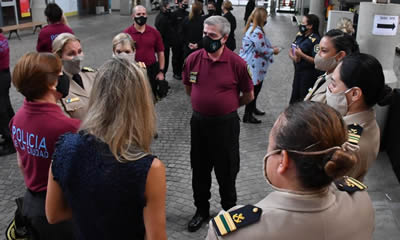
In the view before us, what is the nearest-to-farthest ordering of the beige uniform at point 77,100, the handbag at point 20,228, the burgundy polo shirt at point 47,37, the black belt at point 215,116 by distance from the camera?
the handbag at point 20,228 < the beige uniform at point 77,100 < the black belt at point 215,116 < the burgundy polo shirt at point 47,37

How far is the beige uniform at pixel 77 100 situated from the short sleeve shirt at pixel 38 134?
2.09 feet

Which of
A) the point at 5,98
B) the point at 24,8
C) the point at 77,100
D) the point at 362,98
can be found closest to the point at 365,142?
the point at 362,98

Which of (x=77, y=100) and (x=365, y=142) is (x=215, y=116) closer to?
(x=77, y=100)

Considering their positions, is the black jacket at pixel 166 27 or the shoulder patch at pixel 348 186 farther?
the black jacket at pixel 166 27

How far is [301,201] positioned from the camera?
1567mm

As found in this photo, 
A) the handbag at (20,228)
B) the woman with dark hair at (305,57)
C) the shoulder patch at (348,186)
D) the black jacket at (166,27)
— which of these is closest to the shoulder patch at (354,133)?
the shoulder patch at (348,186)

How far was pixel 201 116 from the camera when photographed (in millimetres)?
4156

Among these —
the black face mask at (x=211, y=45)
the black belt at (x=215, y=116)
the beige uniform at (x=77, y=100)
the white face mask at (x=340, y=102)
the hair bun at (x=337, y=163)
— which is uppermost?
the black face mask at (x=211, y=45)

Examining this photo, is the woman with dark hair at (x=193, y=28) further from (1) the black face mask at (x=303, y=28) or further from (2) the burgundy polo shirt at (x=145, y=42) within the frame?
(1) the black face mask at (x=303, y=28)

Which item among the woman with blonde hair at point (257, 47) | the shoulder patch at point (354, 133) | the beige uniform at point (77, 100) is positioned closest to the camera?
the shoulder patch at point (354, 133)

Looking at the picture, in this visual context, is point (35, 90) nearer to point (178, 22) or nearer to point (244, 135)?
point (244, 135)

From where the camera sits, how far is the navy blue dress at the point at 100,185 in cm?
197

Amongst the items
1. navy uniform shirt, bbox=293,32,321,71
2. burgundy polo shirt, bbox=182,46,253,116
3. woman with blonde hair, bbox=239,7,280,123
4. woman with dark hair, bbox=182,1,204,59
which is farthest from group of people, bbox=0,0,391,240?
woman with dark hair, bbox=182,1,204,59

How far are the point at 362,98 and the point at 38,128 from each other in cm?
206
